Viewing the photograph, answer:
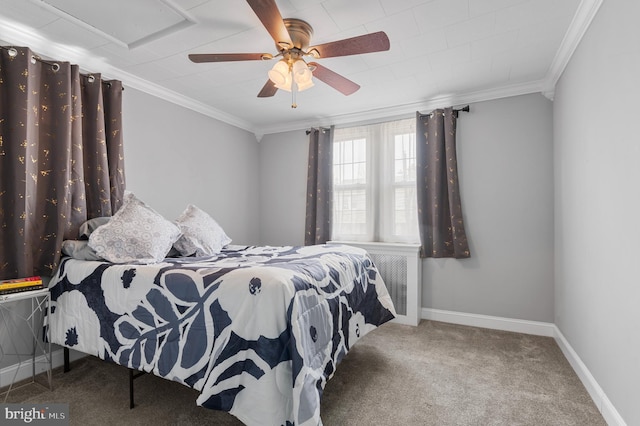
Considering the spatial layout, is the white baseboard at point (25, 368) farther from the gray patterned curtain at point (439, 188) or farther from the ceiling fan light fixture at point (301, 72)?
the gray patterned curtain at point (439, 188)

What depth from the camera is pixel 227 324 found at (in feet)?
4.85

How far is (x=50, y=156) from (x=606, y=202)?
3570mm

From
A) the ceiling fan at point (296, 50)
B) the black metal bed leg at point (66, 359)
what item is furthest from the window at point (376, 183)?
the black metal bed leg at point (66, 359)

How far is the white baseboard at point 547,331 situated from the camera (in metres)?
1.70

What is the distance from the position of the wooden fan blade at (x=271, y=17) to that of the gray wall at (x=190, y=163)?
6.13 feet

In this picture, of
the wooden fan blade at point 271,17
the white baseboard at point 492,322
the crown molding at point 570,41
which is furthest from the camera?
the white baseboard at point 492,322

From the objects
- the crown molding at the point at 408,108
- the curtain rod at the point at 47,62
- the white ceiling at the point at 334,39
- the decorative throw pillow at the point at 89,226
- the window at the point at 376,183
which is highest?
the white ceiling at the point at 334,39

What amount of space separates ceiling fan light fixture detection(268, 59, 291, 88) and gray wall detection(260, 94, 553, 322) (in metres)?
2.15

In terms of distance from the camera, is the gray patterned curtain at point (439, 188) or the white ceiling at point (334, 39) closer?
the white ceiling at point (334, 39)

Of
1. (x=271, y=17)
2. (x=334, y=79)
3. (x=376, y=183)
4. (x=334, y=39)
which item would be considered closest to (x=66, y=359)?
(x=271, y=17)

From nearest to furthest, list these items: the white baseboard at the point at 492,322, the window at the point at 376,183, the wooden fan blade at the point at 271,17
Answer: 1. the wooden fan blade at the point at 271,17
2. the white baseboard at the point at 492,322
3. the window at the point at 376,183

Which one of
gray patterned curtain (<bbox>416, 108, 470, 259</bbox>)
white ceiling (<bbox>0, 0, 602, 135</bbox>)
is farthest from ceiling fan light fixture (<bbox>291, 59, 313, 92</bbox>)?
gray patterned curtain (<bbox>416, 108, 470, 259</bbox>)

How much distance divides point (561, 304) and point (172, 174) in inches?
151

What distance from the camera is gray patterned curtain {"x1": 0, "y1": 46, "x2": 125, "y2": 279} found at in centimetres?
207
